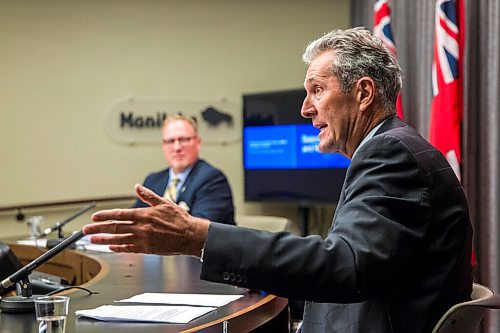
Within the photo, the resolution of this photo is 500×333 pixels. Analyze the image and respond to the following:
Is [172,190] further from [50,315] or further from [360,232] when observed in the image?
[360,232]

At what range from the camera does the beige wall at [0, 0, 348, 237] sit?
542cm

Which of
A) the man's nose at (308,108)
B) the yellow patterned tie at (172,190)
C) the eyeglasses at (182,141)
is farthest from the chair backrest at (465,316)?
the eyeglasses at (182,141)

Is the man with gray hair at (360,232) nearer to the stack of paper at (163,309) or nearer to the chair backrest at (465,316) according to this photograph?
the chair backrest at (465,316)

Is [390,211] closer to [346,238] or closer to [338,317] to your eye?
[346,238]

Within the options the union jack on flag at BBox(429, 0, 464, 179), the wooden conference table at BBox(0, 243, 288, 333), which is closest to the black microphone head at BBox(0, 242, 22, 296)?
the wooden conference table at BBox(0, 243, 288, 333)

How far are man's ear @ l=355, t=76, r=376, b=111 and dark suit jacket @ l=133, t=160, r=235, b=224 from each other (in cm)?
233

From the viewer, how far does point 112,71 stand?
554 cm

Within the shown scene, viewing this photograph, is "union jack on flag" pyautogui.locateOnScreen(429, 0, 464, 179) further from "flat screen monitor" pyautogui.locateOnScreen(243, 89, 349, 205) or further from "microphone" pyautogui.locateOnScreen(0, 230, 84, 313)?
"microphone" pyautogui.locateOnScreen(0, 230, 84, 313)

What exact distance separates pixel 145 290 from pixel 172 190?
2.02 metres

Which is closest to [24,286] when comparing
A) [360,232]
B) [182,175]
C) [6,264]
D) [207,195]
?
[6,264]

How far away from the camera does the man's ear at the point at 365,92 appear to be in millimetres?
1678

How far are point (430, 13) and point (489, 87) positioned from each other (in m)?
0.78

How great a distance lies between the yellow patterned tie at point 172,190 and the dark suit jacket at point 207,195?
0.06m

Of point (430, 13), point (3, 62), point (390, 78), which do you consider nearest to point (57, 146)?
point (3, 62)
